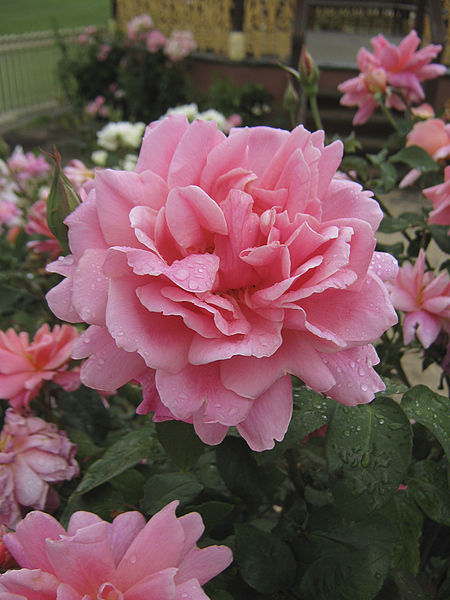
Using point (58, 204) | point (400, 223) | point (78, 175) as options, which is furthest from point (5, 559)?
point (78, 175)

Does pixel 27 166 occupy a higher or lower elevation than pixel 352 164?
lower

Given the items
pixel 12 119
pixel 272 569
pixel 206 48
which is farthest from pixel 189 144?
pixel 12 119

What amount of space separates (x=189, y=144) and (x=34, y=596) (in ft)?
1.35

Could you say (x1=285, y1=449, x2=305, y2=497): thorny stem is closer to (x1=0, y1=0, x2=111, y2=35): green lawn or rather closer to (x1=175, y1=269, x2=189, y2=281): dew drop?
(x1=175, y1=269, x2=189, y2=281): dew drop

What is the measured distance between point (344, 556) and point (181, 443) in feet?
0.76

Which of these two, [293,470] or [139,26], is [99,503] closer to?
[293,470]

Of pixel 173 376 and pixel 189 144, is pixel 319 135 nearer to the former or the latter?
pixel 189 144

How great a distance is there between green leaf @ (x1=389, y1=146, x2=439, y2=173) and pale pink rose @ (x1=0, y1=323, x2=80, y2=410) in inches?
24.8

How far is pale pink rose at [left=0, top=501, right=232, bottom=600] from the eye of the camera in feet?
1.67

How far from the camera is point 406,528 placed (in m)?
0.76

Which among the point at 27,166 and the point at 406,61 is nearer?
the point at 406,61

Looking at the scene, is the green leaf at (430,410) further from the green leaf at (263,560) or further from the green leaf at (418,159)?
the green leaf at (418,159)

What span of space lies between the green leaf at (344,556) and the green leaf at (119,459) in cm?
23

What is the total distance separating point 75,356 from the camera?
536mm
